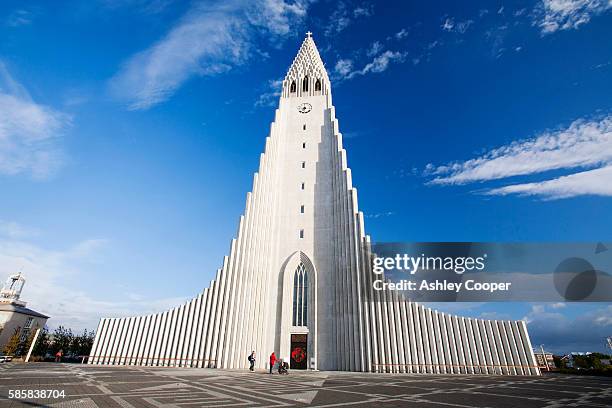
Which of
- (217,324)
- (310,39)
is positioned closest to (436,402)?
(217,324)

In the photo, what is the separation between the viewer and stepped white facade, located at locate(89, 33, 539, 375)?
997 inches

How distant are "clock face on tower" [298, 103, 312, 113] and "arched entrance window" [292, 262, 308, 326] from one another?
19.4 meters

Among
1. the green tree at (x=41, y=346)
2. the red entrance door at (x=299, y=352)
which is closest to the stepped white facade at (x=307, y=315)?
the red entrance door at (x=299, y=352)

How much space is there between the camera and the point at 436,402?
9.17 meters

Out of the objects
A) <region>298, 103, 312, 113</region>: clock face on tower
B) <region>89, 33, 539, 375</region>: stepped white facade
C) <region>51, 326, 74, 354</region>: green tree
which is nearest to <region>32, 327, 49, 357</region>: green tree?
<region>51, 326, 74, 354</region>: green tree

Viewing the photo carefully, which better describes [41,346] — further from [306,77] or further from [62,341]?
[306,77]

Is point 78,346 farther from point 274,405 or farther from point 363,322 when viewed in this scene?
point 274,405

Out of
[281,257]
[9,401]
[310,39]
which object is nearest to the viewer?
[9,401]

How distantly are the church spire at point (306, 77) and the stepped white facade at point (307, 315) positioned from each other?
336 inches

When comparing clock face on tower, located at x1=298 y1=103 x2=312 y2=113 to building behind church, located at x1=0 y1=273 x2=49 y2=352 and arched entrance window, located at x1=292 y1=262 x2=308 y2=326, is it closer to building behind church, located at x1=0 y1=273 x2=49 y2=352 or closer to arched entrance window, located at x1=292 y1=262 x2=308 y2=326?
arched entrance window, located at x1=292 y1=262 x2=308 y2=326

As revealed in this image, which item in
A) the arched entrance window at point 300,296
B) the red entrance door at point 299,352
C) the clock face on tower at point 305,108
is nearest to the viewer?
the red entrance door at point 299,352

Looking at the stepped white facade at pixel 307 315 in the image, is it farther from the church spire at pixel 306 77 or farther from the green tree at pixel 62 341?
the green tree at pixel 62 341

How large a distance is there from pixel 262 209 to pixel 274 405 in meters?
24.5

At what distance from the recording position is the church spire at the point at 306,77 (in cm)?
4075
